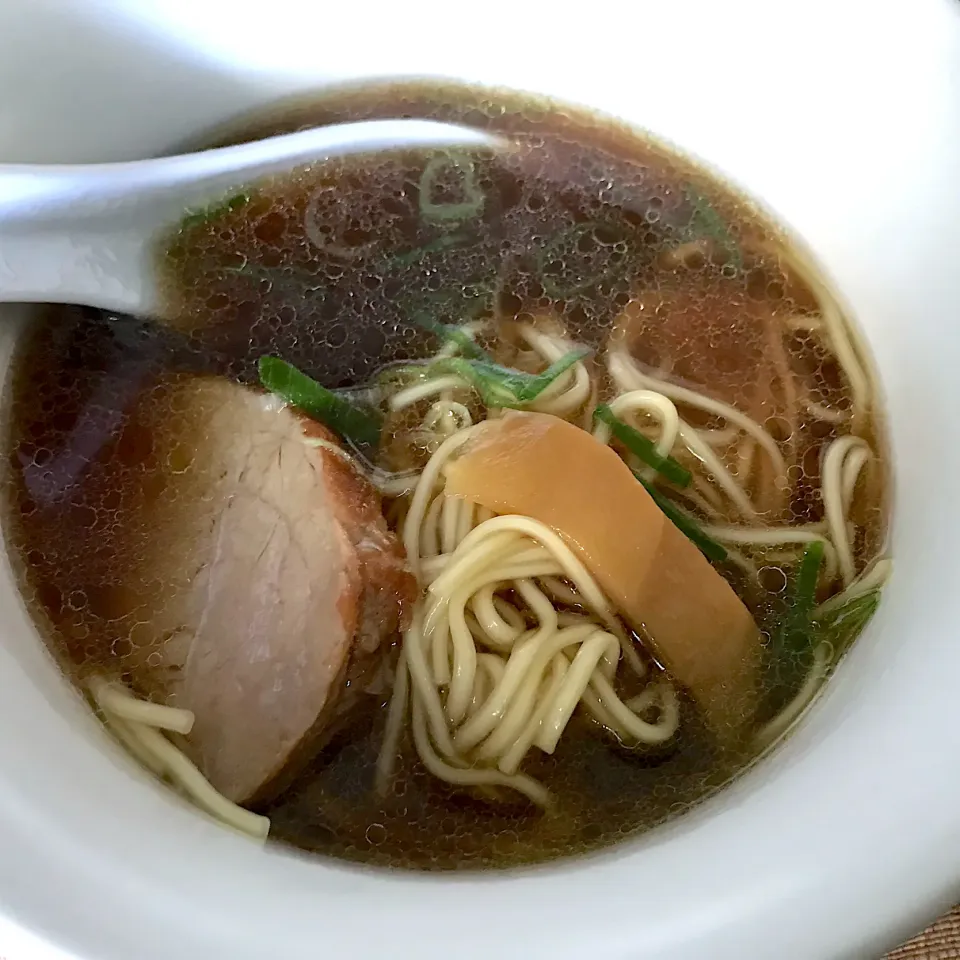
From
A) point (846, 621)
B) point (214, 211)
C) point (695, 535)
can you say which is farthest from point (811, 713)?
point (214, 211)

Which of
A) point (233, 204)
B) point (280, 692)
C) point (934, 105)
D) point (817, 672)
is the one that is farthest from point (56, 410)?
point (934, 105)

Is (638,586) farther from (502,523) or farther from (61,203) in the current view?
(61,203)

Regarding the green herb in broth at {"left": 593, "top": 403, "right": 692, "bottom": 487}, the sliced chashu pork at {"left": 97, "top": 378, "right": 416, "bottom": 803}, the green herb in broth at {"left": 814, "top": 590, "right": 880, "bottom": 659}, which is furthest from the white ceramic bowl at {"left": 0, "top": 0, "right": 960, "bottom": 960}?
the green herb in broth at {"left": 593, "top": 403, "right": 692, "bottom": 487}

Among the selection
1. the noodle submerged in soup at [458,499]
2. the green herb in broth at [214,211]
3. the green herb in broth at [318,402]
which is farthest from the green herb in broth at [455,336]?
the green herb in broth at [214,211]

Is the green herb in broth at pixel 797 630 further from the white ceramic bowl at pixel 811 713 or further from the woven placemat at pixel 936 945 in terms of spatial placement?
the woven placemat at pixel 936 945

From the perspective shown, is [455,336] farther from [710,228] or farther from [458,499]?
[710,228]
